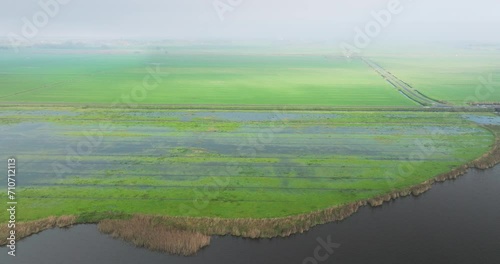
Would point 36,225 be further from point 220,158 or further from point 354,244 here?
point 354,244

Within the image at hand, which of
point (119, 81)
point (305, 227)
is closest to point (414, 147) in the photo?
point (305, 227)

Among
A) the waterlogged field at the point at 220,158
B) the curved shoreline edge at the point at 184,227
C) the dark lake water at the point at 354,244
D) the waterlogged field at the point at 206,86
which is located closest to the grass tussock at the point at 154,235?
the curved shoreline edge at the point at 184,227

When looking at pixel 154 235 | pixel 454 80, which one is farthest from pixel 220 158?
pixel 454 80

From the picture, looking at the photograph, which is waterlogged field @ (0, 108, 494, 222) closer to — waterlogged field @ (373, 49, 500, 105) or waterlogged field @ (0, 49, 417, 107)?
waterlogged field @ (0, 49, 417, 107)

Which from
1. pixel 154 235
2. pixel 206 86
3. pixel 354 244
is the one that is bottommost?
Answer: pixel 354 244

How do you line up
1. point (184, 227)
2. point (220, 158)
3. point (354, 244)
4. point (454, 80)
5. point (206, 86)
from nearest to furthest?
point (354, 244)
point (184, 227)
point (220, 158)
point (206, 86)
point (454, 80)

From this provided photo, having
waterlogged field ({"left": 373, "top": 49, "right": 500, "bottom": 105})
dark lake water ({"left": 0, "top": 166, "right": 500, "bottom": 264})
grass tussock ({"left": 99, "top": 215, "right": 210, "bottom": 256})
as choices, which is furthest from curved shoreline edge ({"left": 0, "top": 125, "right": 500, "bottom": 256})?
waterlogged field ({"left": 373, "top": 49, "right": 500, "bottom": 105})

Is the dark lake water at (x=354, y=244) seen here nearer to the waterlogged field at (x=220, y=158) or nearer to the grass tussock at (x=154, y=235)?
the grass tussock at (x=154, y=235)
